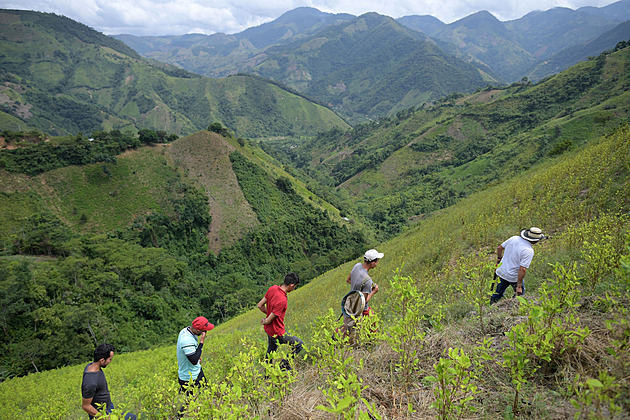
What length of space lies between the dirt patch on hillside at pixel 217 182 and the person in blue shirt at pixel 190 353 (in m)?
33.2

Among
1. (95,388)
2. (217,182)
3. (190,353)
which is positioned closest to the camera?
(95,388)

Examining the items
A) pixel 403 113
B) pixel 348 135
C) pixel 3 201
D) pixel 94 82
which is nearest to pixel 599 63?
pixel 403 113

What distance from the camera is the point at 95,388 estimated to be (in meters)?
4.42

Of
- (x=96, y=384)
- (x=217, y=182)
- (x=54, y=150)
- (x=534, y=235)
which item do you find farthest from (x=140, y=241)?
(x=534, y=235)

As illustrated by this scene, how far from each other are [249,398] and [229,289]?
3025 cm

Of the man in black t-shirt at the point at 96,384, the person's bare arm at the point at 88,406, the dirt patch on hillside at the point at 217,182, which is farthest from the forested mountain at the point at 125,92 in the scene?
the person's bare arm at the point at 88,406

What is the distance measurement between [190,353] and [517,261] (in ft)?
19.8

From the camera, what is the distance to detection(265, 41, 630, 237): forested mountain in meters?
43.3

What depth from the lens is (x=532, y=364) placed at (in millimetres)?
3025

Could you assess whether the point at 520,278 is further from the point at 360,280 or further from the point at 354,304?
the point at 354,304

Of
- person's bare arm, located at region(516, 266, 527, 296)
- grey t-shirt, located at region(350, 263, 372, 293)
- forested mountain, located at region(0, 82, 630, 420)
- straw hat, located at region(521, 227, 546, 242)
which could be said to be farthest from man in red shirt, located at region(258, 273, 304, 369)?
straw hat, located at region(521, 227, 546, 242)

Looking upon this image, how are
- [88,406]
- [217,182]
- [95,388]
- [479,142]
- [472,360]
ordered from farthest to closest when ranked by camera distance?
[479,142] → [217,182] → [95,388] → [88,406] → [472,360]

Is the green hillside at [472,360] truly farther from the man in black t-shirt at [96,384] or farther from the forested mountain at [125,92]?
the forested mountain at [125,92]

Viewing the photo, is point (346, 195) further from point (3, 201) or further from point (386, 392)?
point (386, 392)
